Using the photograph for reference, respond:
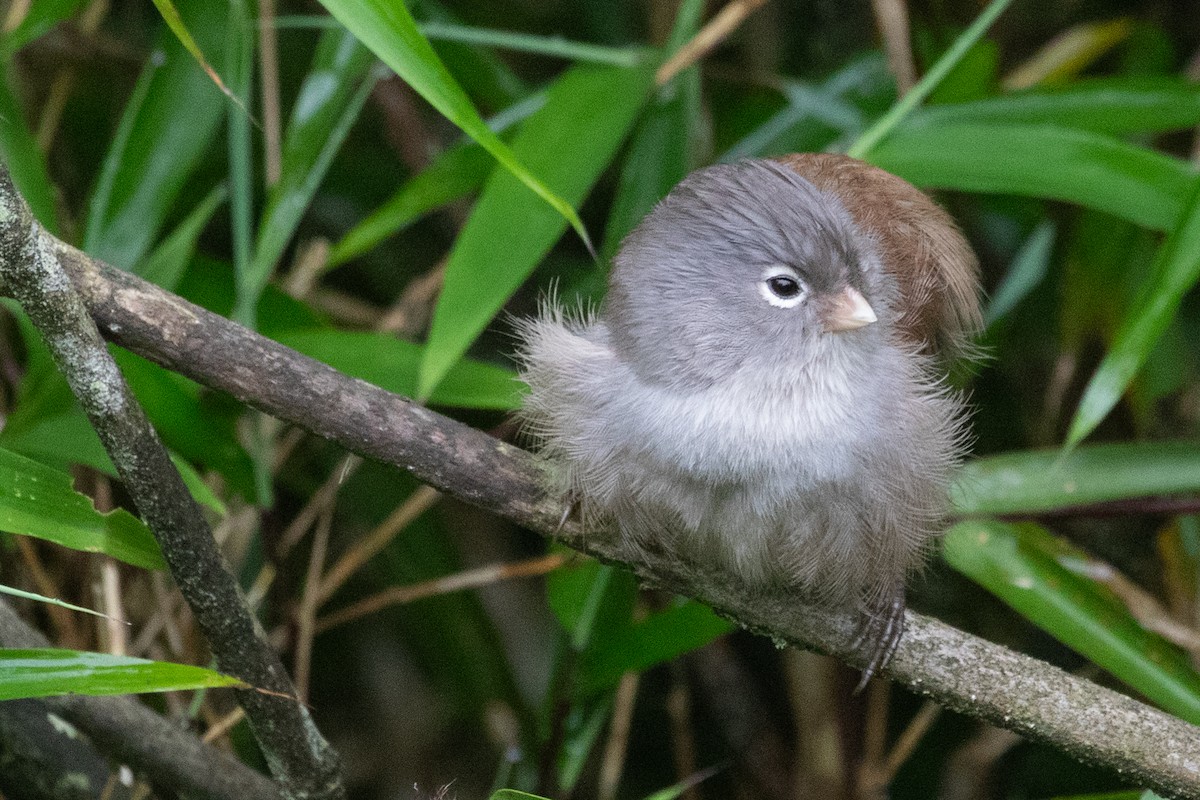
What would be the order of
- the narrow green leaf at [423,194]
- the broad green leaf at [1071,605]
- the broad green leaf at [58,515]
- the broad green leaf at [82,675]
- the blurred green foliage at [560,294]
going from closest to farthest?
the broad green leaf at [82,675] → the broad green leaf at [58,515] → the broad green leaf at [1071,605] → the blurred green foliage at [560,294] → the narrow green leaf at [423,194]

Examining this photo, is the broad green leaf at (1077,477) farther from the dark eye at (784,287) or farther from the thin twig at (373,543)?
the thin twig at (373,543)

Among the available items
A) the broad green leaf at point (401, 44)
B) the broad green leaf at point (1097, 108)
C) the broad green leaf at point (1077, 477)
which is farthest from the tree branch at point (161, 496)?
the broad green leaf at point (1097, 108)

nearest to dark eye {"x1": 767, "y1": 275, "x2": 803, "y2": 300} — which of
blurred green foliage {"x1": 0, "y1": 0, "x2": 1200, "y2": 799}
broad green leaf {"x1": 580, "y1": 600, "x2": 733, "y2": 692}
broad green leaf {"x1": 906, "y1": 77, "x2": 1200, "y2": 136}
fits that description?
blurred green foliage {"x1": 0, "y1": 0, "x2": 1200, "y2": 799}

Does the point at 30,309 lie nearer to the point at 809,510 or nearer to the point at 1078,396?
the point at 809,510

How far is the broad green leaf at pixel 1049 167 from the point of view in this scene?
7.54 ft

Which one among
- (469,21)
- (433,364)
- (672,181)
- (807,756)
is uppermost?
(469,21)

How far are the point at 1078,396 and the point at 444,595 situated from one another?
176cm

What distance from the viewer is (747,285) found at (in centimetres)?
187

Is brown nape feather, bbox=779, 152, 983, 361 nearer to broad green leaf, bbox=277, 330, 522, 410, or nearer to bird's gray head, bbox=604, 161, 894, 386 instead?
bird's gray head, bbox=604, 161, 894, 386

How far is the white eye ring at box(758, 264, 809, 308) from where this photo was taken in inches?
73.1

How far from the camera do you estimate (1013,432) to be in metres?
3.38

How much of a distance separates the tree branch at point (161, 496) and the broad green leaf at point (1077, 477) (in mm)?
1289

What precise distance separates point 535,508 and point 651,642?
774 millimetres

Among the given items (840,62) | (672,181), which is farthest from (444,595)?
(840,62)
